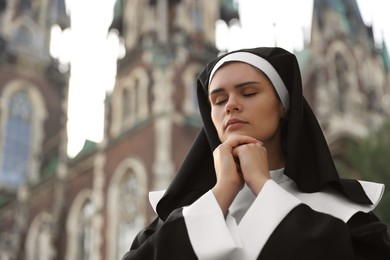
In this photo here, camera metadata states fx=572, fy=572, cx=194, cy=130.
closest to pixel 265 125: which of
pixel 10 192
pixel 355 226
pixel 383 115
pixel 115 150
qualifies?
pixel 355 226

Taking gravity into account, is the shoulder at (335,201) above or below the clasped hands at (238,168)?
below

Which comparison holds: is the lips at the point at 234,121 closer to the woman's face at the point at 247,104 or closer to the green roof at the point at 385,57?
the woman's face at the point at 247,104

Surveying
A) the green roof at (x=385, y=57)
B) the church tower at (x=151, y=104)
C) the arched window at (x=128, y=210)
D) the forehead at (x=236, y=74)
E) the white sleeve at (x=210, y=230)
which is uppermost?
the green roof at (x=385, y=57)

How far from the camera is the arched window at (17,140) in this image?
24.0m

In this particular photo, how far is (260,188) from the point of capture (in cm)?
163

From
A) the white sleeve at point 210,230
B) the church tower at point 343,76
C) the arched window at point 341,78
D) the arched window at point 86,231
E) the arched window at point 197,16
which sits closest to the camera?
the white sleeve at point 210,230

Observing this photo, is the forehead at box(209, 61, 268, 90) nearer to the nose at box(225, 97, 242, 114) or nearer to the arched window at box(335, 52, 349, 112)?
the nose at box(225, 97, 242, 114)

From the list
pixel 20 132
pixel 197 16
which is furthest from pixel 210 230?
pixel 20 132

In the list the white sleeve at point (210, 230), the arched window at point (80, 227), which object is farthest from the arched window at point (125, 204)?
the white sleeve at point (210, 230)

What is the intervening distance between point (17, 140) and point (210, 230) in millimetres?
24196

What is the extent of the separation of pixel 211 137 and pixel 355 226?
0.59 m

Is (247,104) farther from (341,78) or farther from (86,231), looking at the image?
(341,78)

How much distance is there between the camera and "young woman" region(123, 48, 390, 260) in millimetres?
1513

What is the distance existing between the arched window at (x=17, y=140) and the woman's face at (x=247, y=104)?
23084 millimetres
